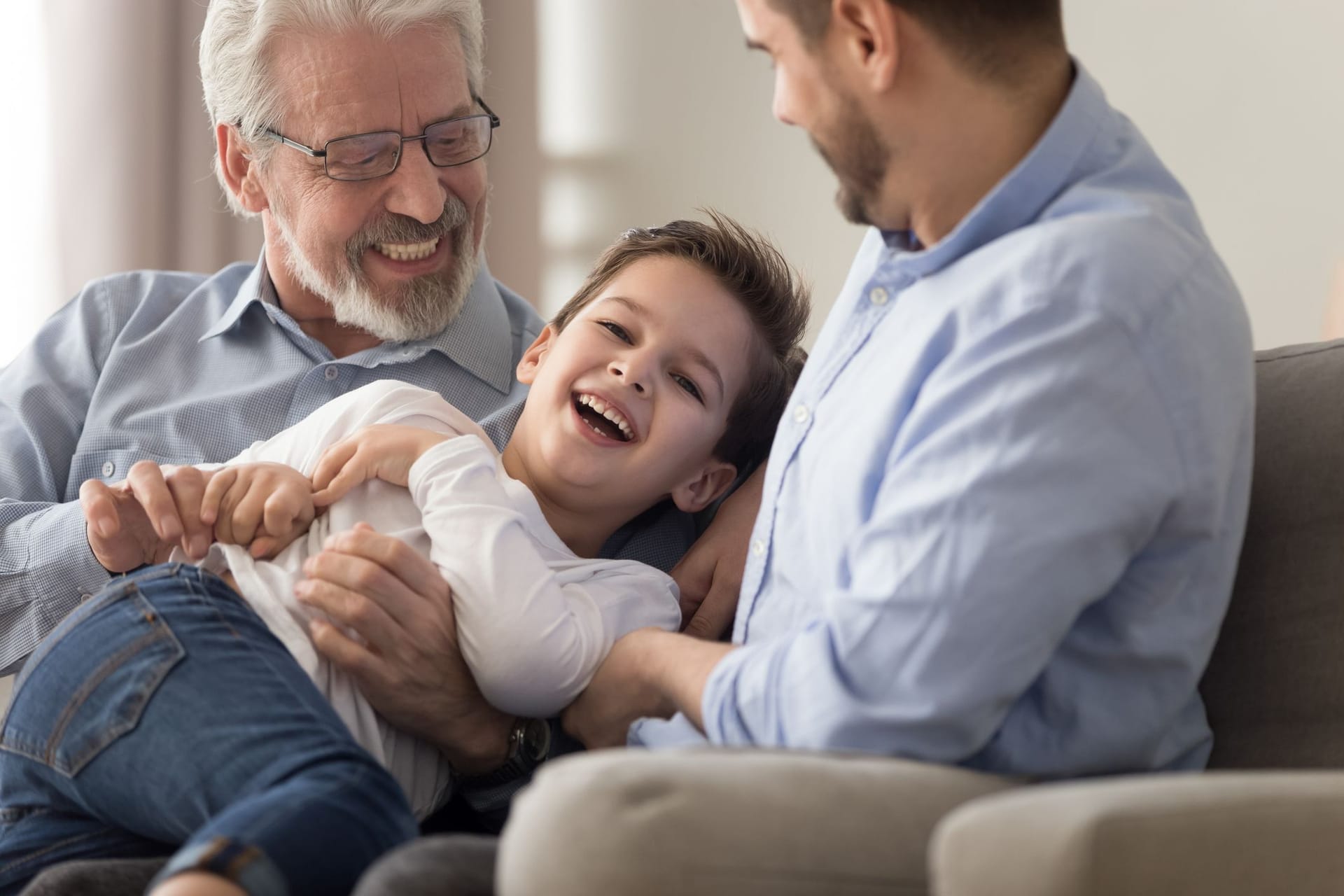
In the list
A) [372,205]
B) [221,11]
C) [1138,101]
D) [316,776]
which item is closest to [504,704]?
[316,776]

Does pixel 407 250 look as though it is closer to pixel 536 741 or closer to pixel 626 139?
pixel 536 741

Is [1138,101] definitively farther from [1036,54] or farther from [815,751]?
[815,751]

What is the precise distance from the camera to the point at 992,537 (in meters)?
0.98

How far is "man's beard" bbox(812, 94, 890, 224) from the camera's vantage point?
3.77 ft

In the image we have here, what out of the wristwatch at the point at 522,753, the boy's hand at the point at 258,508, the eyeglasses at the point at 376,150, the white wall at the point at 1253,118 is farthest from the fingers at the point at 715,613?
the white wall at the point at 1253,118

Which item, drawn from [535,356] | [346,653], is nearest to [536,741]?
[346,653]

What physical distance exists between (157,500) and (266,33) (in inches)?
37.2

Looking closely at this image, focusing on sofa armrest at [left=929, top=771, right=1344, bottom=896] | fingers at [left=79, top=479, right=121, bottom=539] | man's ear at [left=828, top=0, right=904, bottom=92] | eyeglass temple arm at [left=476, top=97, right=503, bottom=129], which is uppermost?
man's ear at [left=828, top=0, right=904, bottom=92]

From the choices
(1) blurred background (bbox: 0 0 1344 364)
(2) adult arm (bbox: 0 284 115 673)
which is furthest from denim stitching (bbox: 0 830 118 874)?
(1) blurred background (bbox: 0 0 1344 364)

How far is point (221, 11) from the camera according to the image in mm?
2115

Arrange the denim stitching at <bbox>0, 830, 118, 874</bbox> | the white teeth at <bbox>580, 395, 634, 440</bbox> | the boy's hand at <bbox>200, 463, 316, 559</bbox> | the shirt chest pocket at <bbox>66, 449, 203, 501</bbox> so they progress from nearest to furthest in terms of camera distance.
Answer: the denim stitching at <bbox>0, 830, 118, 874</bbox> < the boy's hand at <bbox>200, 463, 316, 559</bbox> < the white teeth at <bbox>580, 395, 634, 440</bbox> < the shirt chest pocket at <bbox>66, 449, 203, 501</bbox>

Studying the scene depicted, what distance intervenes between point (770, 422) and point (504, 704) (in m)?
0.58

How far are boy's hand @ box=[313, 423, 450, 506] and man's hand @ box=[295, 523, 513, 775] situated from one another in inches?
3.5

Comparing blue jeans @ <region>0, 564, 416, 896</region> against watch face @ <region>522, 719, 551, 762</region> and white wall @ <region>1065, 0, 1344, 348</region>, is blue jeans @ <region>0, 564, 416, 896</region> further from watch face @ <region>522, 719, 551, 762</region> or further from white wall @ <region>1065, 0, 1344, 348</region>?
white wall @ <region>1065, 0, 1344, 348</region>
